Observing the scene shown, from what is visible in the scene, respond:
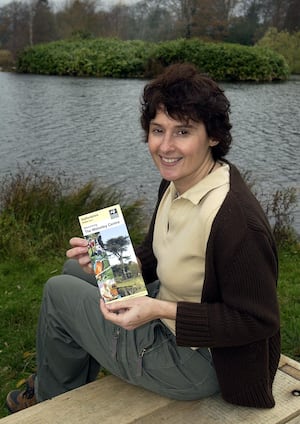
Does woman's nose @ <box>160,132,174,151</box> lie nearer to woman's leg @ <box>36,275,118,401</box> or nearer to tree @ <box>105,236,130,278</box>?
tree @ <box>105,236,130,278</box>

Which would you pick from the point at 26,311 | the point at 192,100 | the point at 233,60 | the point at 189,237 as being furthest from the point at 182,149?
the point at 233,60

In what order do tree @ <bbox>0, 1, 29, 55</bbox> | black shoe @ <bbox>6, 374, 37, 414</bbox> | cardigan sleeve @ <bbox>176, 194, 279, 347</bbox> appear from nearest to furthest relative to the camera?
cardigan sleeve @ <bbox>176, 194, 279, 347</bbox> < black shoe @ <bbox>6, 374, 37, 414</bbox> < tree @ <bbox>0, 1, 29, 55</bbox>

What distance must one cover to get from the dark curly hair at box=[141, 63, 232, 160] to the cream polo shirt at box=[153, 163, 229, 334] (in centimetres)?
14

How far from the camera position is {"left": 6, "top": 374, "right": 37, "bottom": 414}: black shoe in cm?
221

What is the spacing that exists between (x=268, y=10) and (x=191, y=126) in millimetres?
33999

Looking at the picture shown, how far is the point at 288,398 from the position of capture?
1.90 metres

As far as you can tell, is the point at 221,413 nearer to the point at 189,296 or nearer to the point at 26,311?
the point at 189,296

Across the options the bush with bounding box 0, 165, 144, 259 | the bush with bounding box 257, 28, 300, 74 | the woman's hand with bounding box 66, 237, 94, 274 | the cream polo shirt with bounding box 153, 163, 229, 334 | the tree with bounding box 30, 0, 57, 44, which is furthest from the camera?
the tree with bounding box 30, 0, 57, 44

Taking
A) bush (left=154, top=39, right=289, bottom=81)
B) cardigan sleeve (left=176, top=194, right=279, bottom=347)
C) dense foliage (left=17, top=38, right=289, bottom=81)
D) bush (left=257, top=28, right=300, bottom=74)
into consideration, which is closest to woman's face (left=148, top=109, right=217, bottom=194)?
cardigan sleeve (left=176, top=194, right=279, bottom=347)

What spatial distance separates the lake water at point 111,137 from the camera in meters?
8.04

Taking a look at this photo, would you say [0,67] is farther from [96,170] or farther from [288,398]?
[288,398]

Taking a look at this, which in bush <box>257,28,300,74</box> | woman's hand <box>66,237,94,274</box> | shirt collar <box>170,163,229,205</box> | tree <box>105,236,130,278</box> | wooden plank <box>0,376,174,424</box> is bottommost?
wooden plank <box>0,376,174,424</box>

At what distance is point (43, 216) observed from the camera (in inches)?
191

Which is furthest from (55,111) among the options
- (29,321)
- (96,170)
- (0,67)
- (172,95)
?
(0,67)
